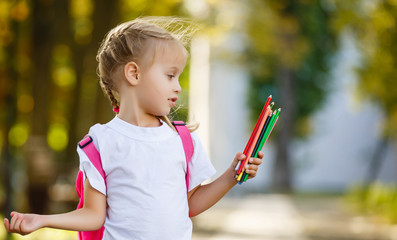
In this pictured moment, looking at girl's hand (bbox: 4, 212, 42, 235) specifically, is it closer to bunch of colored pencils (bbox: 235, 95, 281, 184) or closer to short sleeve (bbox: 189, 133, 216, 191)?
short sleeve (bbox: 189, 133, 216, 191)

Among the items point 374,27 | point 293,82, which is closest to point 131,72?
point 374,27

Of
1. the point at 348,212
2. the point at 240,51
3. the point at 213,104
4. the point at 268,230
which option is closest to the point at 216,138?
the point at 213,104

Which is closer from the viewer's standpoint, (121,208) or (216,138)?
(121,208)

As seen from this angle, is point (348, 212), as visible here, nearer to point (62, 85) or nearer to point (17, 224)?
point (62, 85)

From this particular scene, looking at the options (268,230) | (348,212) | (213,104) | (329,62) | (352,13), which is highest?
(329,62)

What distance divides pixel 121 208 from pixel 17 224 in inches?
15.9

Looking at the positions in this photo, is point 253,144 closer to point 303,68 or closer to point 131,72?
point 131,72

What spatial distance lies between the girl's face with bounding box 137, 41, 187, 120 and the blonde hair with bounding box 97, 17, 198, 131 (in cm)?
5

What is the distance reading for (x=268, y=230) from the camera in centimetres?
1438

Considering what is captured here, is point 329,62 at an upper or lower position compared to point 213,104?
upper

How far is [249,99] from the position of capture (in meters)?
37.2

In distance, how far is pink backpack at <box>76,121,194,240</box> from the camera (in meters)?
2.76

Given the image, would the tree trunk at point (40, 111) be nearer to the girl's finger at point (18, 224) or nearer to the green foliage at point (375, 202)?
the green foliage at point (375, 202)

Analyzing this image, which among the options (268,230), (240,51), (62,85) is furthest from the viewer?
(240,51)
